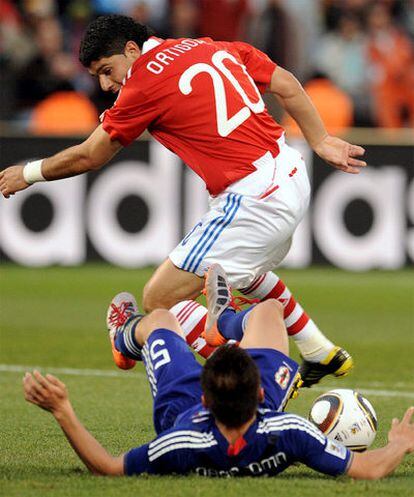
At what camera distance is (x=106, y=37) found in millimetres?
6867

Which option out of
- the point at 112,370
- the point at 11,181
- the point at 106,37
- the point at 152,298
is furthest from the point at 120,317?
the point at 112,370

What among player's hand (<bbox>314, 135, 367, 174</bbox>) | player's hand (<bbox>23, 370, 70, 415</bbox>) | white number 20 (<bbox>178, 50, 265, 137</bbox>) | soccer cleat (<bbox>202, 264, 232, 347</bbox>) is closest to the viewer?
player's hand (<bbox>23, 370, 70, 415</bbox>)

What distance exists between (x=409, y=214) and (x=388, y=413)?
817cm

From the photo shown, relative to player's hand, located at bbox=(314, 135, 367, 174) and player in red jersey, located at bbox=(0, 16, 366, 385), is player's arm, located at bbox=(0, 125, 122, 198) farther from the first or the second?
player's hand, located at bbox=(314, 135, 367, 174)

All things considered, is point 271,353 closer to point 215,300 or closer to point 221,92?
point 215,300

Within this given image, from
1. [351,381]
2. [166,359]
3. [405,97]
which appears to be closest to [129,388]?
[351,381]

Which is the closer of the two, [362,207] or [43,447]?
[43,447]

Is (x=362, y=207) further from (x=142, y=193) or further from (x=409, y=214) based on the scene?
(x=142, y=193)

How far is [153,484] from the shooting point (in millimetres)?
5379

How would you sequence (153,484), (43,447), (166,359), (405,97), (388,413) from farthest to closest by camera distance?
(405,97) < (388,413) < (43,447) < (166,359) < (153,484)

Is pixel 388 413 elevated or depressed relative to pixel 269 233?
depressed

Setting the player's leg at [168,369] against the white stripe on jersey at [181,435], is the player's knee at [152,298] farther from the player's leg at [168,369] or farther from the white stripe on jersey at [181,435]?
the white stripe on jersey at [181,435]

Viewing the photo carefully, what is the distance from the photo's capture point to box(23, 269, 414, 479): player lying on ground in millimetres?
5211

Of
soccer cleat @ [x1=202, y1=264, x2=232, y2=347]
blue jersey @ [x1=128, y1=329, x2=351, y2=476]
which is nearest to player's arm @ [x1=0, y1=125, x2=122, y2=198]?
soccer cleat @ [x1=202, y1=264, x2=232, y2=347]
